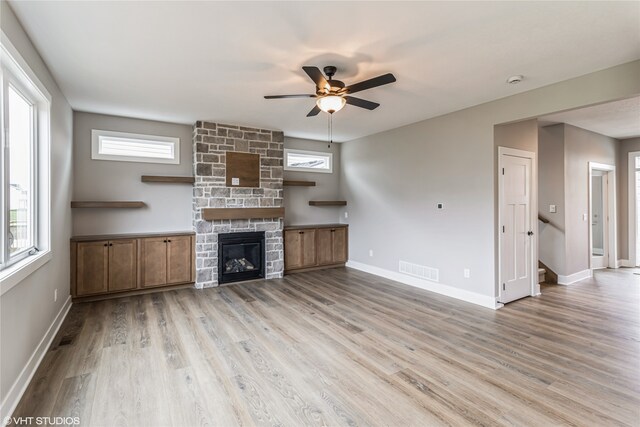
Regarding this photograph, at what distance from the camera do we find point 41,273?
2.91 m

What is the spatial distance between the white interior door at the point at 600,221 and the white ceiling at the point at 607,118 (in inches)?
40.5

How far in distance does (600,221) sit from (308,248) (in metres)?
6.33

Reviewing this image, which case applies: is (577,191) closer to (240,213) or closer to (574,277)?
(574,277)

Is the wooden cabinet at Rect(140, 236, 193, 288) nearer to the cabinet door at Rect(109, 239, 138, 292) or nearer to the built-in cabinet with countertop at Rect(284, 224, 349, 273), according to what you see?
the cabinet door at Rect(109, 239, 138, 292)

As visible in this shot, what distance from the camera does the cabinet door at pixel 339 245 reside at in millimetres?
6742

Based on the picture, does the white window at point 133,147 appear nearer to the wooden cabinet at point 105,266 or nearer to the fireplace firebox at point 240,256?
the wooden cabinet at point 105,266

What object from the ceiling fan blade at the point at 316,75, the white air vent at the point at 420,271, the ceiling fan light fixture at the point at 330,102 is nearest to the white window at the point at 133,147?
the ceiling fan light fixture at the point at 330,102

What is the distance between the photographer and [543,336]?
3.30 meters

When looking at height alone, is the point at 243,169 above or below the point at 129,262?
above

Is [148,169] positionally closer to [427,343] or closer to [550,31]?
[427,343]

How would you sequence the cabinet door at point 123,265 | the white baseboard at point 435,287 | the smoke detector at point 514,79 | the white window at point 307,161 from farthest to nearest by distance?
the white window at point 307,161 < the cabinet door at point 123,265 < the white baseboard at point 435,287 < the smoke detector at point 514,79

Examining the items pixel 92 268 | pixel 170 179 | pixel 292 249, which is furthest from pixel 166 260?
pixel 292 249

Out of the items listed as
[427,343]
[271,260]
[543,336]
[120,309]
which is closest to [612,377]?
[543,336]

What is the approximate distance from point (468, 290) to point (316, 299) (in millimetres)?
2204
